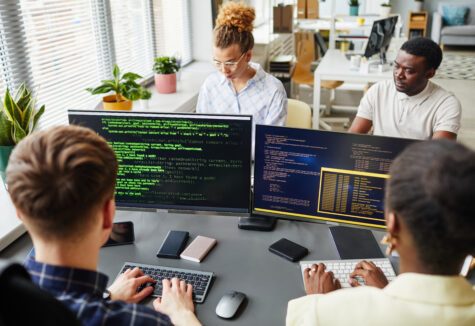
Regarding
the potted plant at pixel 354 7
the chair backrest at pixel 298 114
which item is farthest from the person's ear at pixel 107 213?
the potted plant at pixel 354 7

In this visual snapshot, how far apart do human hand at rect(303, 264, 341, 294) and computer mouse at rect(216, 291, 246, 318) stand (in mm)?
201

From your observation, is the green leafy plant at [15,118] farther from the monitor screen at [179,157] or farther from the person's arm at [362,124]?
the person's arm at [362,124]

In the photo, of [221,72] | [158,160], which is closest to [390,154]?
[158,160]

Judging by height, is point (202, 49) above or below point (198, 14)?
below

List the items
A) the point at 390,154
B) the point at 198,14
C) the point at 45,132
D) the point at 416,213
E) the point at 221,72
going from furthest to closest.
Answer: the point at 198,14
the point at 221,72
the point at 390,154
the point at 45,132
the point at 416,213

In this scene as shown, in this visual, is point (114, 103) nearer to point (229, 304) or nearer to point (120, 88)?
point (120, 88)

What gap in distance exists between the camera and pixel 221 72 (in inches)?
94.7

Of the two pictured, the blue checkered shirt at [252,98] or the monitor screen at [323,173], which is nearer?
the monitor screen at [323,173]

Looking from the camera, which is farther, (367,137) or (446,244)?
(367,137)

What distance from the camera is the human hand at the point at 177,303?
1.18m

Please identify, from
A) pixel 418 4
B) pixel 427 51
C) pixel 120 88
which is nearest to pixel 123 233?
pixel 120 88

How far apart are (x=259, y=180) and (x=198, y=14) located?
309 centimetres

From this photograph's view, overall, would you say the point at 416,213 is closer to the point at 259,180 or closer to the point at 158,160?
the point at 259,180

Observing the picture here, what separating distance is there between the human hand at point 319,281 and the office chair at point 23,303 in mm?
802
